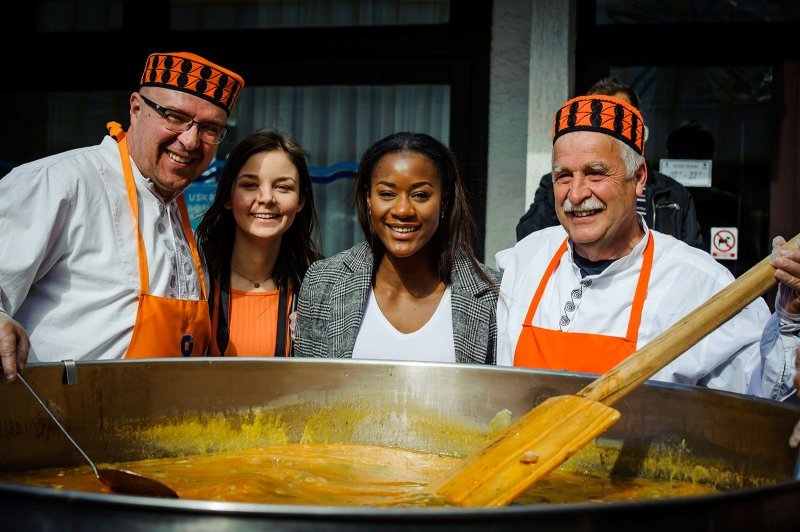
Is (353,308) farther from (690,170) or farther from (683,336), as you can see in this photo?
(690,170)

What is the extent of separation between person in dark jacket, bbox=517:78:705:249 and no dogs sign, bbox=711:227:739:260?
1.28 metres

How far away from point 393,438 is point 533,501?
1.57 feet

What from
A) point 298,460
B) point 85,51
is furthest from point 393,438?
point 85,51

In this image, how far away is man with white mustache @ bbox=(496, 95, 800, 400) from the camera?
2.43 m

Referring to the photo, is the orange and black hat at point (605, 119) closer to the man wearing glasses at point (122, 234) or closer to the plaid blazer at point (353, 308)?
the plaid blazer at point (353, 308)


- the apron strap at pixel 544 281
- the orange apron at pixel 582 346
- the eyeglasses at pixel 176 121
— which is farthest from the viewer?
the eyeglasses at pixel 176 121

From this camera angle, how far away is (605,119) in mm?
2617

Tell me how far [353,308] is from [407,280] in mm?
249

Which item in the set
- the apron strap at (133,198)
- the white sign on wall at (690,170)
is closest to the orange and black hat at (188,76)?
the apron strap at (133,198)

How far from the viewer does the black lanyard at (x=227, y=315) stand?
3281 millimetres

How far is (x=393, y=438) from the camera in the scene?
238 centimetres

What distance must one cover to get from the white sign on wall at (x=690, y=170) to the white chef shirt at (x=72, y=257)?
3364 mm

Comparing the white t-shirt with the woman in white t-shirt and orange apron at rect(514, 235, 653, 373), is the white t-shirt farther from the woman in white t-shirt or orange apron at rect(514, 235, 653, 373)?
orange apron at rect(514, 235, 653, 373)

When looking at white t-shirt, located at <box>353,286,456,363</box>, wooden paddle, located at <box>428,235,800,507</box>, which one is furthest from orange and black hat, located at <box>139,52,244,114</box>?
wooden paddle, located at <box>428,235,800,507</box>
